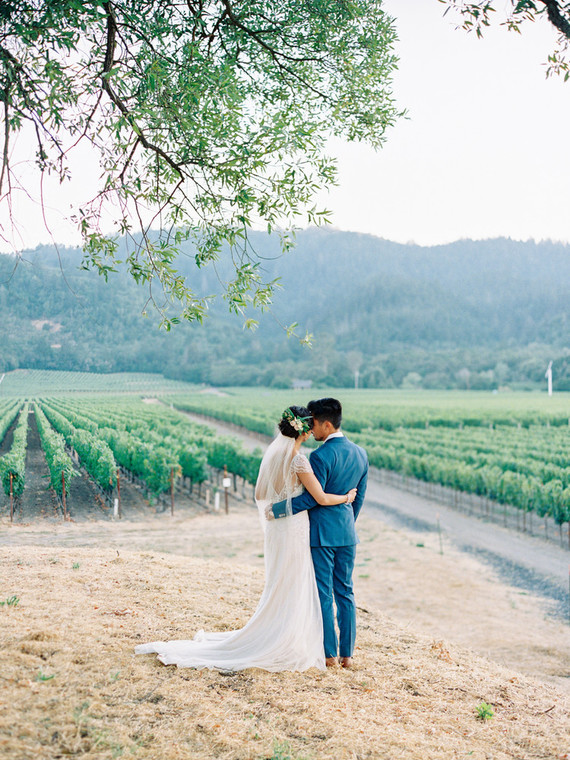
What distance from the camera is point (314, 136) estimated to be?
6586mm

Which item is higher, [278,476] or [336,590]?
[278,476]

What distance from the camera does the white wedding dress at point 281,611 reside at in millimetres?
3869

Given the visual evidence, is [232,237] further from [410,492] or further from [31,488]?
[410,492]

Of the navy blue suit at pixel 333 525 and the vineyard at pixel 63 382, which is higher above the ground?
the vineyard at pixel 63 382

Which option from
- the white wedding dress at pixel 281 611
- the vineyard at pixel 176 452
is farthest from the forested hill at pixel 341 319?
the white wedding dress at pixel 281 611

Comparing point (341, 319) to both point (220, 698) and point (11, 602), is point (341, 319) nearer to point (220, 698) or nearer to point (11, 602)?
point (11, 602)

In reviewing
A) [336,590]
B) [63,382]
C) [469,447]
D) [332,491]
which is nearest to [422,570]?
[63,382]

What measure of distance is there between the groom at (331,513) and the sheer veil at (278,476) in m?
0.08

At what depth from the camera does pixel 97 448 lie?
40.9 feet

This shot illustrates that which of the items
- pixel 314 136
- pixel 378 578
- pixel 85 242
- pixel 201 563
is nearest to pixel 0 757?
pixel 85 242

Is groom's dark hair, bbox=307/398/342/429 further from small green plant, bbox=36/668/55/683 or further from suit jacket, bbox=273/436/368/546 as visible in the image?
small green plant, bbox=36/668/55/683

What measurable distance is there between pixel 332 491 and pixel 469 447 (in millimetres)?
25571

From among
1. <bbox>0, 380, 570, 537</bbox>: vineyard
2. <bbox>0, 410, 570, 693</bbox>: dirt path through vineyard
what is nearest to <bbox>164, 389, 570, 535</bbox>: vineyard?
<bbox>0, 380, 570, 537</bbox>: vineyard

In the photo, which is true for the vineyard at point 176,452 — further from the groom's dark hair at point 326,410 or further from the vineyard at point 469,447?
the groom's dark hair at point 326,410
